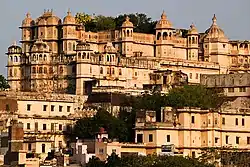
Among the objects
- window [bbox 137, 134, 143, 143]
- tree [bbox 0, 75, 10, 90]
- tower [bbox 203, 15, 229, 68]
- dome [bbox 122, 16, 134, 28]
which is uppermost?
dome [bbox 122, 16, 134, 28]

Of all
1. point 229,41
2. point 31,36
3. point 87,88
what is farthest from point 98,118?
point 229,41

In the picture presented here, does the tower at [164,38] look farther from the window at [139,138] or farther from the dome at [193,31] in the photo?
the window at [139,138]

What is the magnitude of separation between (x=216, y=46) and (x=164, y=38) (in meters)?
7.13

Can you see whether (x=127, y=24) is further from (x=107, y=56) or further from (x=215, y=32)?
(x=215, y=32)

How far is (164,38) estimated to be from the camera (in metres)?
138

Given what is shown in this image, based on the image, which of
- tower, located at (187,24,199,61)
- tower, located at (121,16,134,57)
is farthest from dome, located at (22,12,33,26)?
tower, located at (187,24,199,61)

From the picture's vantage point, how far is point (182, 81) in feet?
418

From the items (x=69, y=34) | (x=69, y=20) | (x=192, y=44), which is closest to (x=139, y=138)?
(x=69, y=34)

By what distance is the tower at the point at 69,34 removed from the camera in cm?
13262

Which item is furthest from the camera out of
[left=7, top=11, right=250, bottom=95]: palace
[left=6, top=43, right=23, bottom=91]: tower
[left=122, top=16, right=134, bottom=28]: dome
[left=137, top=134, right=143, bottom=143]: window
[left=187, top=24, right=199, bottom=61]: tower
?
[left=187, top=24, right=199, bottom=61]: tower

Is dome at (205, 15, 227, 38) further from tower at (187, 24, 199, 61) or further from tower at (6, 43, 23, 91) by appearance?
tower at (6, 43, 23, 91)

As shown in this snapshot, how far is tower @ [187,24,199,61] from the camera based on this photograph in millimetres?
141000

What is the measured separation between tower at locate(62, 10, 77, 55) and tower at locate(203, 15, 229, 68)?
645 inches

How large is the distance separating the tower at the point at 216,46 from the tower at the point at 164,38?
6.01 meters
